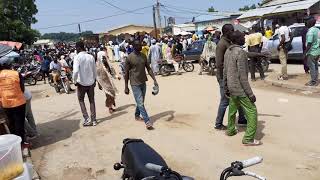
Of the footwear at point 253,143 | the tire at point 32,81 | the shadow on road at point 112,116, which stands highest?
the footwear at point 253,143

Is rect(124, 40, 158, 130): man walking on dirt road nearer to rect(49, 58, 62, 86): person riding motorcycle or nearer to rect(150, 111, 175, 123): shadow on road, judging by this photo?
rect(150, 111, 175, 123): shadow on road

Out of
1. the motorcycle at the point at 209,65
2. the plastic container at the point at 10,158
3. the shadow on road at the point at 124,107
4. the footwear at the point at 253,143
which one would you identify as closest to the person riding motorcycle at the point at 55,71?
the motorcycle at the point at 209,65

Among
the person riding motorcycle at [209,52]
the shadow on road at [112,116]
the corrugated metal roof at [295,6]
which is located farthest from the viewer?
the corrugated metal roof at [295,6]

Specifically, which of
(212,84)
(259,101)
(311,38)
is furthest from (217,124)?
(212,84)

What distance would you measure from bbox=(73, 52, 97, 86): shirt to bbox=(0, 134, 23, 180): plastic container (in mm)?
4168

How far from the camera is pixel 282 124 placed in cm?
794

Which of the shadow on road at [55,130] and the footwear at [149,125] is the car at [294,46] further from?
the footwear at [149,125]

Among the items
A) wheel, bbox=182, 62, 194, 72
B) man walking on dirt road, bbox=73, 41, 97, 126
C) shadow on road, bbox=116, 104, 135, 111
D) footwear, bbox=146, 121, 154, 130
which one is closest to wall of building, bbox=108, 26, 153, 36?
wheel, bbox=182, 62, 194, 72

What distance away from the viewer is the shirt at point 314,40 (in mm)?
10523

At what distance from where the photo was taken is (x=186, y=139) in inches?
295

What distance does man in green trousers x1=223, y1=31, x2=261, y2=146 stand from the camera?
654 cm

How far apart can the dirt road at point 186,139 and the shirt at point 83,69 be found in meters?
1.00

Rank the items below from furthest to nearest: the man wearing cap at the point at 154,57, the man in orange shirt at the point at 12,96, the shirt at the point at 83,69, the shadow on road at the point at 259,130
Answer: the man wearing cap at the point at 154,57 < the shirt at the point at 83,69 < the shadow on road at the point at 259,130 < the man in orange shirt at the point at 12,96

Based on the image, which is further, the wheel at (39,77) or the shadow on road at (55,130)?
the wheel at (39,77)
